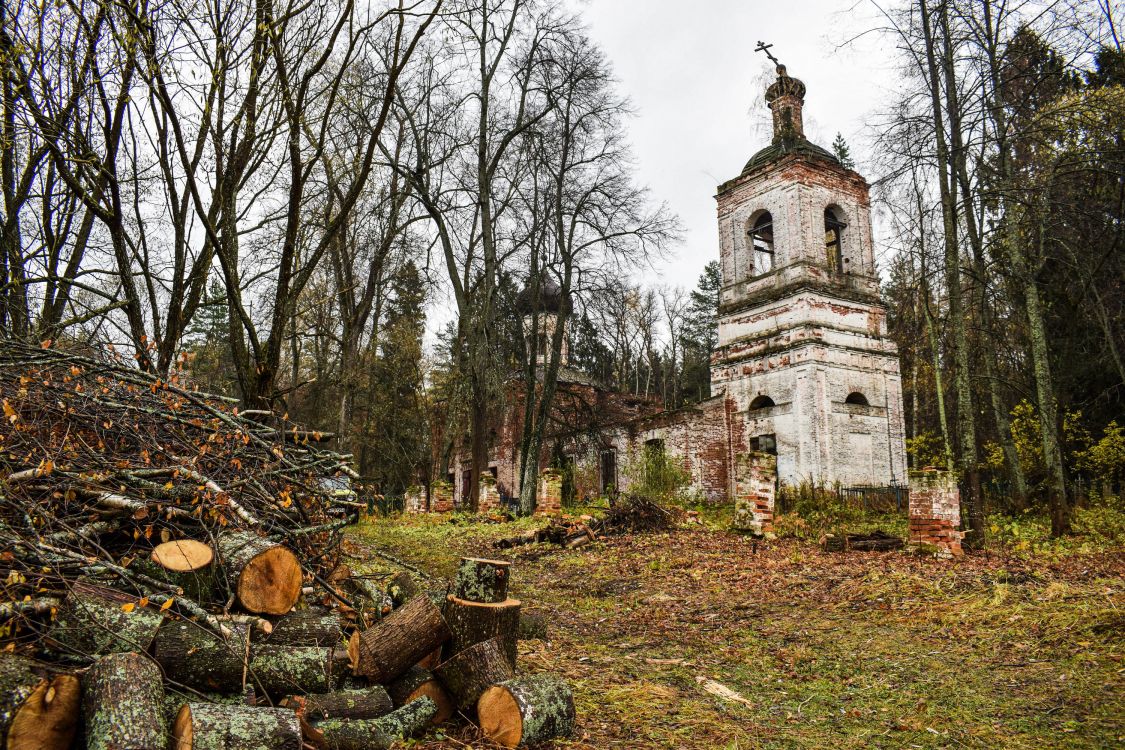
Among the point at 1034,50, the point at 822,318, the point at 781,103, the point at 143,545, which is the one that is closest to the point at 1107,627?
the point at 143,545

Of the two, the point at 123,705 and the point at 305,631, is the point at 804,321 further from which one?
the point at 123,705

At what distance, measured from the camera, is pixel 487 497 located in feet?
60.6

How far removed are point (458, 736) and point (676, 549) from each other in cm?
781

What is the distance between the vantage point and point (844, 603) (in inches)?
277

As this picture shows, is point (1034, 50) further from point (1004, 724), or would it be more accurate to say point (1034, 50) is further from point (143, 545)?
point (143, 545)

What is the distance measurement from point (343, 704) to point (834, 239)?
20.4 metres

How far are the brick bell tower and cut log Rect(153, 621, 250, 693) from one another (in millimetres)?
16426

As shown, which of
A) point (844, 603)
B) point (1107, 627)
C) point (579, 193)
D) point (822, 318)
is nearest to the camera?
point (1107, 627)

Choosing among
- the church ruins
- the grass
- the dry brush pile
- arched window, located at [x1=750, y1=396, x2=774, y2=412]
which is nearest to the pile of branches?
the dry brush pile

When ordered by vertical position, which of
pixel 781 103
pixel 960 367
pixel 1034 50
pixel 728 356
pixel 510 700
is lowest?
pixel 510 700

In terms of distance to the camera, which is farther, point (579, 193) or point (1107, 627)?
point (579, 193)

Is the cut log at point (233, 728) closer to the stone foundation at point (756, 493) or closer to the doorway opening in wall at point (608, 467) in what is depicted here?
the stone foundation at point (756, 493)

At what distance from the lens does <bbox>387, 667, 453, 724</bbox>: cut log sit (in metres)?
3.69

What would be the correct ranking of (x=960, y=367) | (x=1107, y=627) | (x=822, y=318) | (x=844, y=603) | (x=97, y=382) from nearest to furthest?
(x=97, y=382) → (x=1107, y=627) → (x=844, y=603) → (x=960, y=367) → (x=822, y=318)
